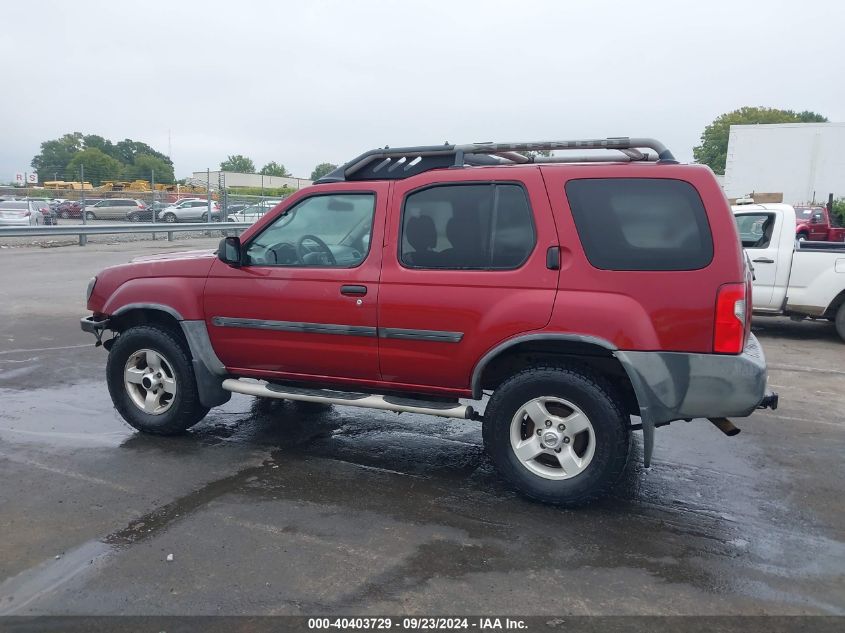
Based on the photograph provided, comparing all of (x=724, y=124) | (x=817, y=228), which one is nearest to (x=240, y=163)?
(x=724, y=124)

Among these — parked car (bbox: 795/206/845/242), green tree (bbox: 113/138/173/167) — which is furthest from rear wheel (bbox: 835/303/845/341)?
green tree (bbox: 113/138/173/167)

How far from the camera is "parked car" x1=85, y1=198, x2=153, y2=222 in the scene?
35.6 m

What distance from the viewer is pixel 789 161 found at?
34.7 m

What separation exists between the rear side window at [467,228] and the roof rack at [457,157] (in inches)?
12.3

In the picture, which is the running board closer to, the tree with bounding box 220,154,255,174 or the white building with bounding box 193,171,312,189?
the white building with bounding box 193,171,312,189

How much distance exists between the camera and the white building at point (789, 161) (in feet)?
112

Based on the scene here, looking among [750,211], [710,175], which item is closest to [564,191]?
[710,175]

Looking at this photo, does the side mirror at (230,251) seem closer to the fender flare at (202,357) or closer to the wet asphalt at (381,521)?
the fender flare at (202,357)

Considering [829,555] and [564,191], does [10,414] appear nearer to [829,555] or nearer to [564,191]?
[564,191]

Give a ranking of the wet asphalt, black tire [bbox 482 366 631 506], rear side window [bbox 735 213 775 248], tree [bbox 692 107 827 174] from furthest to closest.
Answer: tree [bbox 692 107 827 174] → rear side window [bbox 735 213 775 248] → black tire [bbox 482 366 631 506] → the wet asphalt

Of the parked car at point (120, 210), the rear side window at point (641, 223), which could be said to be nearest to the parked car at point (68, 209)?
the parked car at point (120, 210)

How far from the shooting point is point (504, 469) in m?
4.38

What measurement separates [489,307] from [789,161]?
117 feet

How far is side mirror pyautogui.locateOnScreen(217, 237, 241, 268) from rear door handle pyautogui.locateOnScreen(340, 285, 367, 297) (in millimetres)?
873
